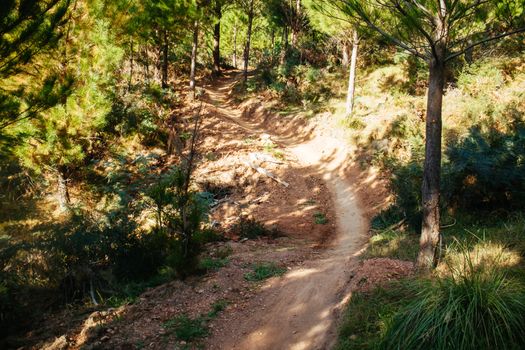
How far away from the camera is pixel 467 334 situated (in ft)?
10.6

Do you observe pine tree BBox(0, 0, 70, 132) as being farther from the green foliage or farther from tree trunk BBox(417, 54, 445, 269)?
tree trunk BBox(417, 54, 445, 269)

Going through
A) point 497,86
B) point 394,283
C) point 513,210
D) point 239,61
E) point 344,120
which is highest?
point 239,61

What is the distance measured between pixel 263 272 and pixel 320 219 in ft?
16.2

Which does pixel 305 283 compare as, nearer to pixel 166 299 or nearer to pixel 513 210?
pixel 166 299

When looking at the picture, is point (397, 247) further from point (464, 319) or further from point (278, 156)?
point (278, 156)

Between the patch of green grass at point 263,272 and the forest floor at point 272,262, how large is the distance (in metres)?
0.08

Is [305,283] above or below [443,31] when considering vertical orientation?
below

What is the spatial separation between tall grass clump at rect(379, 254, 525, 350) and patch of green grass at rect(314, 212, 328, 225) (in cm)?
745

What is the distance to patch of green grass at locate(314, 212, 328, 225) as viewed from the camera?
11.2 meters

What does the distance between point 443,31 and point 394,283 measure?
3389 mm

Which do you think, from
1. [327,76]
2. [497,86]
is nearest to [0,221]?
[497,86]

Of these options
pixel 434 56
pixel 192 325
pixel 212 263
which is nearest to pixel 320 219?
pixel 212 263

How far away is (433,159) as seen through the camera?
15.0 feet

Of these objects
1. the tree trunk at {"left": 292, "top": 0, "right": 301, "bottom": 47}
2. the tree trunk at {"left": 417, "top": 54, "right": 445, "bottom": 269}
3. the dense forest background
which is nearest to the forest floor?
the dense forest background
